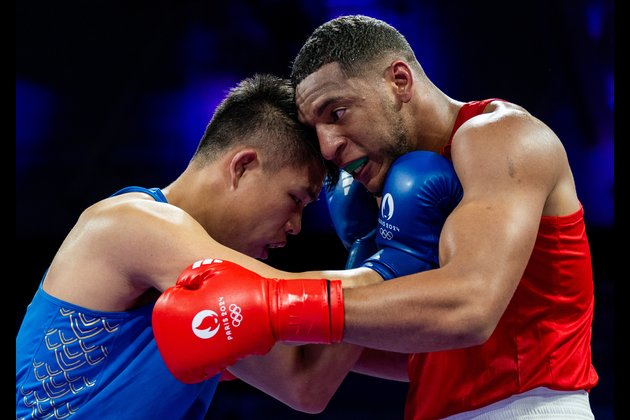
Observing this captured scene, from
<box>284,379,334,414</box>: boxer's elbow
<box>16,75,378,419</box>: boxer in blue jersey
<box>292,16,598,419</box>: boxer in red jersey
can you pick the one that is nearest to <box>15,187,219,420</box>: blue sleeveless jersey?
<box>16,75,378,419</box>: boxer in blue jersey

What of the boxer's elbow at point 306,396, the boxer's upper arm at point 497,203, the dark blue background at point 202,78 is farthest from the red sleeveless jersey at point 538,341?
the dark blue background at point 202,78

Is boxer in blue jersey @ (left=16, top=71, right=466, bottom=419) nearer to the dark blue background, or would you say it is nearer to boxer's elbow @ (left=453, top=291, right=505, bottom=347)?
boxer's elbow @ (left=453, top=291, right=505, bottom=347)

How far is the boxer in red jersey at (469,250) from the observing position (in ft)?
6.22

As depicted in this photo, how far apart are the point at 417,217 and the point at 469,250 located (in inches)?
12.8

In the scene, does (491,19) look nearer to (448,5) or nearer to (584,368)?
(448,5)

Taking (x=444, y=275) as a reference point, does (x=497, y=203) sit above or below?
above

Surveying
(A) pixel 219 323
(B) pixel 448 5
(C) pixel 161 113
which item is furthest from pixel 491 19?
(A) pixel 219 323

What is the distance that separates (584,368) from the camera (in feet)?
7.66

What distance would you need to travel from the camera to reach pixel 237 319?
184cm

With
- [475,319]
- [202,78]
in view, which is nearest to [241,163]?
[475,319]

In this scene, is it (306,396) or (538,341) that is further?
(306,396)

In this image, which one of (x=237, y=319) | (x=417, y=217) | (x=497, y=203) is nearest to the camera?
(x=237, y=319)

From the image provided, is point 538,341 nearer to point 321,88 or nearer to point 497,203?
point 497,203

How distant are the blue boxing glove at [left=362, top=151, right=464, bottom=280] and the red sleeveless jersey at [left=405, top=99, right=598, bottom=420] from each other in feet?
0.98
